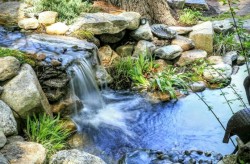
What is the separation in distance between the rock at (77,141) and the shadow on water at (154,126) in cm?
11

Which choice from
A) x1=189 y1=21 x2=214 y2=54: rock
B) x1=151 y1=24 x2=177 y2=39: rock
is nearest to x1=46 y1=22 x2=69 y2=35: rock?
x1=151 y1=24 x2=177 y2=39: rock

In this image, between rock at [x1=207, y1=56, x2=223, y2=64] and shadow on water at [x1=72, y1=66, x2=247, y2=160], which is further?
rock at [x1=207, y1=56, x2=223, y2=64]

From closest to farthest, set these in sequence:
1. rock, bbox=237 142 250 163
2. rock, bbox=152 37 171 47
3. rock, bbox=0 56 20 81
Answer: rock, bbox=237 142 250 163 < rock, bbox=0 56 20 81 < rock, bbox=152 37 171 47

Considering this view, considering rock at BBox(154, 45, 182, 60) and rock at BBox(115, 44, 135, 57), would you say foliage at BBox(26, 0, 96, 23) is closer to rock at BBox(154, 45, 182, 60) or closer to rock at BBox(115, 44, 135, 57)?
rock at BBox(115, 44, 135, 57)

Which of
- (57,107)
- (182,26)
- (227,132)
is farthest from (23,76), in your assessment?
(182,26)

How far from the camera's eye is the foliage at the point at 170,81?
23.3ft

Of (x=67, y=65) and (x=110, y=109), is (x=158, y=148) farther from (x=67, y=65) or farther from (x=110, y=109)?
(x=67, y=65)

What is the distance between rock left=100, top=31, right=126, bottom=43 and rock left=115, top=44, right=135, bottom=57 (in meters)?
0.22

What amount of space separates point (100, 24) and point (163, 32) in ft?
6.73

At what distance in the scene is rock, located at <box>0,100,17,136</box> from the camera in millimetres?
4309

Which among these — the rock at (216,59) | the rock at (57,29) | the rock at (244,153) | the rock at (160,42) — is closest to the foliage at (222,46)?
the rock at (216,59)

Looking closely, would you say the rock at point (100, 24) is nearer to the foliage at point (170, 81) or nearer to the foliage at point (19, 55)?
the foliage at point (170, 81)

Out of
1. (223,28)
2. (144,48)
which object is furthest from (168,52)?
(223,28)

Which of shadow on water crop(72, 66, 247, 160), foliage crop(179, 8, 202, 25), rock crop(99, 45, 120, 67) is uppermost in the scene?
foliage crop(179, 8, 202, 25)
